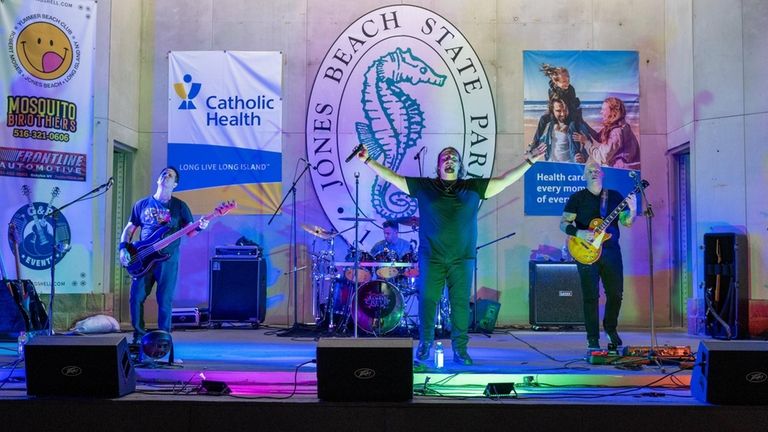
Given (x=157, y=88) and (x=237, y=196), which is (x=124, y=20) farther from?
(x=237, y=196)

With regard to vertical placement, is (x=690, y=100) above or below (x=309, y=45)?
below

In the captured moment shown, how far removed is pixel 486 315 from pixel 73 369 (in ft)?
20.7

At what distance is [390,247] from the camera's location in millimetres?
9766

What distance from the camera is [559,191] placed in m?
11.2

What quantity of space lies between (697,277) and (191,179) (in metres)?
7.43

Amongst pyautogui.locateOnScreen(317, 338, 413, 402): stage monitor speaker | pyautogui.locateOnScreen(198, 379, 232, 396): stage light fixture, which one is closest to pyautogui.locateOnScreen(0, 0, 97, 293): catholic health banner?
pyautogui.locateOnScreen(198, 379, 232, 396): stage light fixture

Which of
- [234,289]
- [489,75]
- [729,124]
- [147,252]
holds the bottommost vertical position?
[234,289]

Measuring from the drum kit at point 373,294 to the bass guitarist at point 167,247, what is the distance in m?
2.52

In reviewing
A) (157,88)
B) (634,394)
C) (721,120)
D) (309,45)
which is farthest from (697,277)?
(157,88)

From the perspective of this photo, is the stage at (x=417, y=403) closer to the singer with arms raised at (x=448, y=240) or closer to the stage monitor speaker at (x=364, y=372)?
the stage monitor speaker at (x=364, y=372)

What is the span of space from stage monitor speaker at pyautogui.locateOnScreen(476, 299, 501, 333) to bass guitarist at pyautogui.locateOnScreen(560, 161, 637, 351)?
118 inches

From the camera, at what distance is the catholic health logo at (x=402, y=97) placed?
37.2ft

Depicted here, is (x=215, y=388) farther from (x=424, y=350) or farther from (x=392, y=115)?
(x=392, y=115)

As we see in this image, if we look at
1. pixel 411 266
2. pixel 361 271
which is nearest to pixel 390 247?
pixel 411 266
